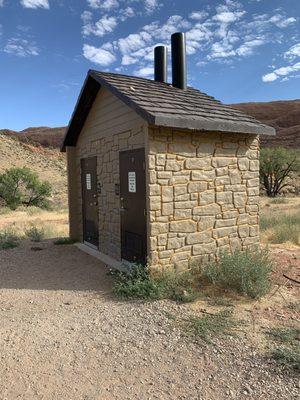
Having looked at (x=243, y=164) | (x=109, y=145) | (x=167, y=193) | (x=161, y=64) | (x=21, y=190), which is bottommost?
(x=21, y=190)

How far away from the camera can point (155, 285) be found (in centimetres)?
562

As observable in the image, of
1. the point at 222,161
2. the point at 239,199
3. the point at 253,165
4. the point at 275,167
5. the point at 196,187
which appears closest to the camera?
the point at 196,187

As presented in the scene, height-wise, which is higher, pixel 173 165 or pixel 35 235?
pixel 173 165

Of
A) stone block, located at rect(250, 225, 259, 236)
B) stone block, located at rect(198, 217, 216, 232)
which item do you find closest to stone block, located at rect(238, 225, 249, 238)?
stone block, located at rect(250, 225, 259, 236)

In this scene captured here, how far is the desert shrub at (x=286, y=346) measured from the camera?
11.6 ft

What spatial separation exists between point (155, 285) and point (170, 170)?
76.3 inches

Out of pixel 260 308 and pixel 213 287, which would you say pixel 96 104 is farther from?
pixel 260 308

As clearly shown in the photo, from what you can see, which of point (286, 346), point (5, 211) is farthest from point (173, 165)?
point (5, 211)

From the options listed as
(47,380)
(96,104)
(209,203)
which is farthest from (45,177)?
(47,380)

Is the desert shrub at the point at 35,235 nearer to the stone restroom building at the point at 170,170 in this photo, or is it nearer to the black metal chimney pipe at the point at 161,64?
the stone restroom building at the point at 170,170

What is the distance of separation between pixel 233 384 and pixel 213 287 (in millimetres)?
2655

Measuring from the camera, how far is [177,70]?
8688mm

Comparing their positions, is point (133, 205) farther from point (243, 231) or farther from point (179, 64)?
point (179, 64)

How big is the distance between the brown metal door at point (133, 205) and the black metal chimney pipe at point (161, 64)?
9.93 feet
